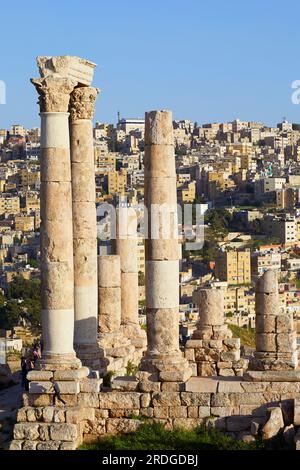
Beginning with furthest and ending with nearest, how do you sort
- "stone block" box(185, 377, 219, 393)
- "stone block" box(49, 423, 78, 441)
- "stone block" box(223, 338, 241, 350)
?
1. "stone block" box(223, 338, 241, 350)
2. "stone block" box(185, 377, 219, 393)
3. "stone block" box(49, 423, 78, 441)

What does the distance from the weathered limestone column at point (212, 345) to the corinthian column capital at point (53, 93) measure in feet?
21.5

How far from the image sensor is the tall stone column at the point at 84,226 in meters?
29.2

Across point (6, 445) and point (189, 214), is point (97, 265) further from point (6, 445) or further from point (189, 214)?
point (189, 214)

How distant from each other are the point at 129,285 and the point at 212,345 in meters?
4.48

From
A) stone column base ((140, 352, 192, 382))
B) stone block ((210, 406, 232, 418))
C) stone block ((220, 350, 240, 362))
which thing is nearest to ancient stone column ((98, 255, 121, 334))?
stone block ((220, 350, 240, 362))

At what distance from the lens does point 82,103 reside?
29.5 m

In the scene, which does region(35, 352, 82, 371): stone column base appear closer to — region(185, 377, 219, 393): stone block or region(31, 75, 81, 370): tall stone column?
region(31, 75, 81, 370): tall stone column

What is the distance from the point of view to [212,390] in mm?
26031

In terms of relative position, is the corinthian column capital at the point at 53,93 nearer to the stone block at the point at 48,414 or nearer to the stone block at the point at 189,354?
the stone block at the point at 48,414

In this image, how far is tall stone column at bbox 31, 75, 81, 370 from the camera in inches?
1057

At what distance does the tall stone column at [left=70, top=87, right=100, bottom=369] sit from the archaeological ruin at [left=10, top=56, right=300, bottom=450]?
0.07 feet

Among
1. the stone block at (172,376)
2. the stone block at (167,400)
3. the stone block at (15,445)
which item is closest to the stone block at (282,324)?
the stone block at (172,376)

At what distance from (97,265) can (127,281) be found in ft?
9.97
